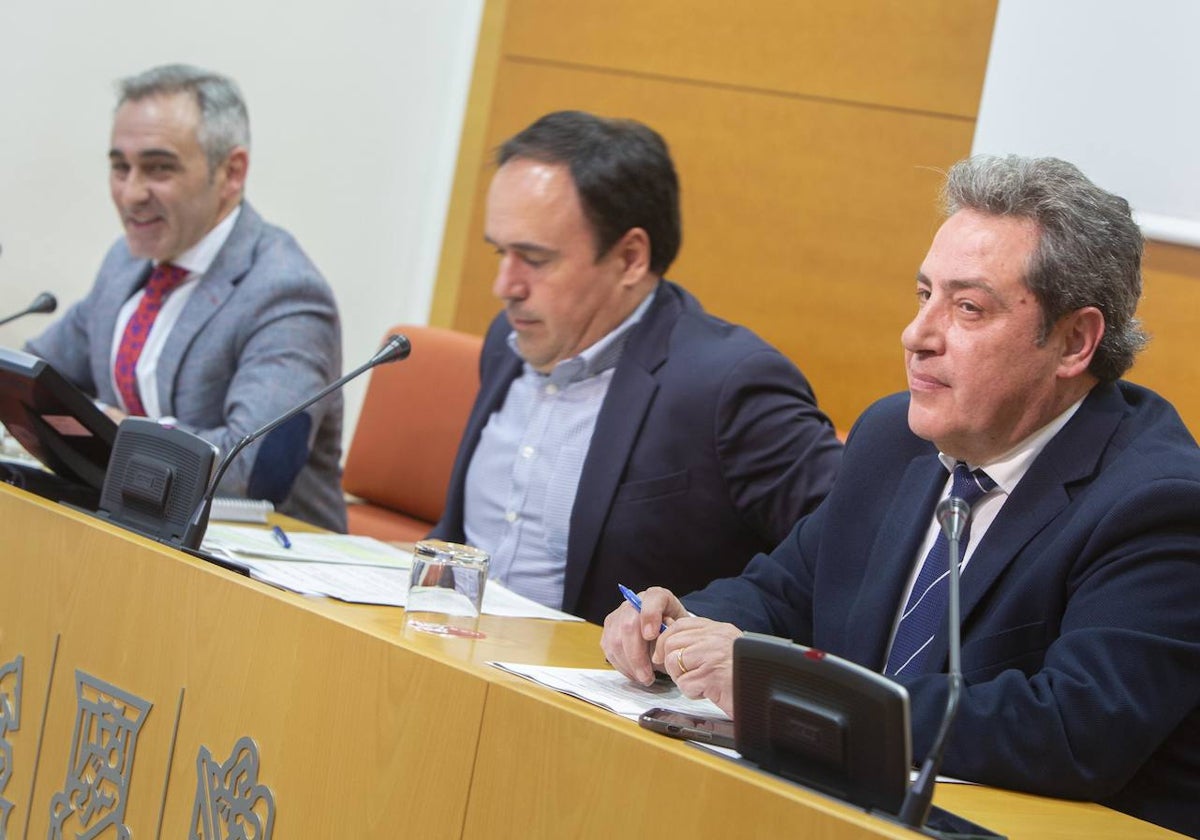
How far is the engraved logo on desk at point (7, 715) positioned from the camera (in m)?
1.80

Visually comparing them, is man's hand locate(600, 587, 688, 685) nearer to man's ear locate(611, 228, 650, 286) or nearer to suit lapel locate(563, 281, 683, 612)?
suit lapel locate(563, 281, 683, 612)

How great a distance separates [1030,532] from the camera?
1608mm

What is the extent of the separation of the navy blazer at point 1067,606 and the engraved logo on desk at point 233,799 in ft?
2.08

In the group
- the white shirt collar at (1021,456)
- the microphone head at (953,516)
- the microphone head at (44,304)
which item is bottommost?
the microphone head at (44,304)

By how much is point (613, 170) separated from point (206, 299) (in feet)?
3.09

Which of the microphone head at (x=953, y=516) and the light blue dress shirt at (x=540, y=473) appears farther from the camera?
the light blue dress shirt at (x=540, y=473)

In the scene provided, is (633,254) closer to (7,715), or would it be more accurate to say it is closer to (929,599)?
(929,599)

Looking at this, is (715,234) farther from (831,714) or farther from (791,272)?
(831,714)

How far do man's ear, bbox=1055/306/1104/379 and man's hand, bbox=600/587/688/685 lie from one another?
0.53 meters

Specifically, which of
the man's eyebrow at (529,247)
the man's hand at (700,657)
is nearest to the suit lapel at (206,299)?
the man's eyebrow at (529,247)

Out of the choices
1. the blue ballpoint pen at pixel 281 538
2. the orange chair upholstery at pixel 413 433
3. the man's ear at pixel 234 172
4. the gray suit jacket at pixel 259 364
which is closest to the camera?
the blue ballpoint pen at pixel 281 538

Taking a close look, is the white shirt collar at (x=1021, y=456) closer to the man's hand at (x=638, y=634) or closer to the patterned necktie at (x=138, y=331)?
the man's hand at (x=638, y=634)

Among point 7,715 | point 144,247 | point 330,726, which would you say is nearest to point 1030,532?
point 330,726

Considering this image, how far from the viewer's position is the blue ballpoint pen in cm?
213
